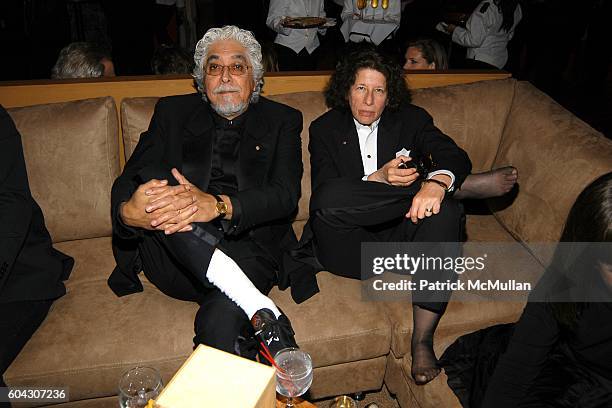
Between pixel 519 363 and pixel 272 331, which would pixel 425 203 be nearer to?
pixel 519 363

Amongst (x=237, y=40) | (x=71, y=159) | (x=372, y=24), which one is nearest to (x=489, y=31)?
(x=372, y=24)

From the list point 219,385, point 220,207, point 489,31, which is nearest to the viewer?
point 219,385

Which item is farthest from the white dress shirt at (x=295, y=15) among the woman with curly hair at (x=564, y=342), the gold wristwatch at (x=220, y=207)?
the woman with curly hair at (x=564, y=342)

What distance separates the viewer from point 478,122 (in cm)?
281

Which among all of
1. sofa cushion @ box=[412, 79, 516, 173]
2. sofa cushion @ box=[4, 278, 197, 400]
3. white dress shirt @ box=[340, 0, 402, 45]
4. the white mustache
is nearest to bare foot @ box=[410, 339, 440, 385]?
sofa cushion @ box=[4, 278, 197, 400]

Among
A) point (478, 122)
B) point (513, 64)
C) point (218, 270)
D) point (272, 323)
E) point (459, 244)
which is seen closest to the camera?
point (272, 323)

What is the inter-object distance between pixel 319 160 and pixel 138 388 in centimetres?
144

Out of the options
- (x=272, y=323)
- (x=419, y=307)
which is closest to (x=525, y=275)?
(x=419, y=307)

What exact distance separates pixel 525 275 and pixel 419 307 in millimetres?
653

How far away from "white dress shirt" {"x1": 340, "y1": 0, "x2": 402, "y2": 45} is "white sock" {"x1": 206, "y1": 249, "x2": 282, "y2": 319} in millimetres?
3178

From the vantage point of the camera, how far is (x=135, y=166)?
236cm

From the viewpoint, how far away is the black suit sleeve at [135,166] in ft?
7.18

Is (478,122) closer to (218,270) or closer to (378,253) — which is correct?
(378,253)

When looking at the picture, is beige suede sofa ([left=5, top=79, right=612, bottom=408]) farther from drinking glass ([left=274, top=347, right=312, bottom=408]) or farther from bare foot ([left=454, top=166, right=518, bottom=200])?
drinking glass ([left=274, top=347, right=312, bottom=408])
